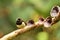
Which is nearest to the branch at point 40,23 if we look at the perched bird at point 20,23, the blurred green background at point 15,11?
Result: the perched bird at point 20,23

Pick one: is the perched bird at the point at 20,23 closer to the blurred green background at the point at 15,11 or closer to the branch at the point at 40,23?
the branch at the point at 40,23

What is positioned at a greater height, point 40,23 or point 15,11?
point 15,11

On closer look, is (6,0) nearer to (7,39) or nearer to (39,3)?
(39,3)

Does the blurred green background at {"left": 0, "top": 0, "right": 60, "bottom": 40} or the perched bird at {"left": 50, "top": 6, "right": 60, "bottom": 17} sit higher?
the blurred green background at {"left": 0, "top": 0, "right": 60, "bottom": 40}

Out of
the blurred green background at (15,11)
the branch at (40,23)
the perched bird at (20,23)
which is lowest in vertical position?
the branch at (40,23)

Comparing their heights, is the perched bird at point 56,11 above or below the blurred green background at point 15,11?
below

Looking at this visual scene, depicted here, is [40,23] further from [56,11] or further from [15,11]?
[15,11]

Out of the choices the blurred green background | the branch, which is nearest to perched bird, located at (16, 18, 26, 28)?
the branch

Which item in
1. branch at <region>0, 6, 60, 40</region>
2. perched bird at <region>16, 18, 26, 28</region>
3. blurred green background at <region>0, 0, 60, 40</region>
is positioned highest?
blurred green background at <region>0, 0, 60, 40</region>

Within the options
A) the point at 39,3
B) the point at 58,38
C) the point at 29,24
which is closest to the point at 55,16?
the point at 29,24

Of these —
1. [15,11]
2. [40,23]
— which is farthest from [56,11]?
[15,11]

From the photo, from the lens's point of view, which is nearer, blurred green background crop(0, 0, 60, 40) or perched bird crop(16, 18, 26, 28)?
perched bird crop(16, 18, 26, 28)

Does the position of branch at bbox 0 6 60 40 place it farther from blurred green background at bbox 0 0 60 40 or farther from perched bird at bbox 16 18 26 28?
blurred green background at bbox 0 0 60 40

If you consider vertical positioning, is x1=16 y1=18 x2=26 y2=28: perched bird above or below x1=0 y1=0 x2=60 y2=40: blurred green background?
below
